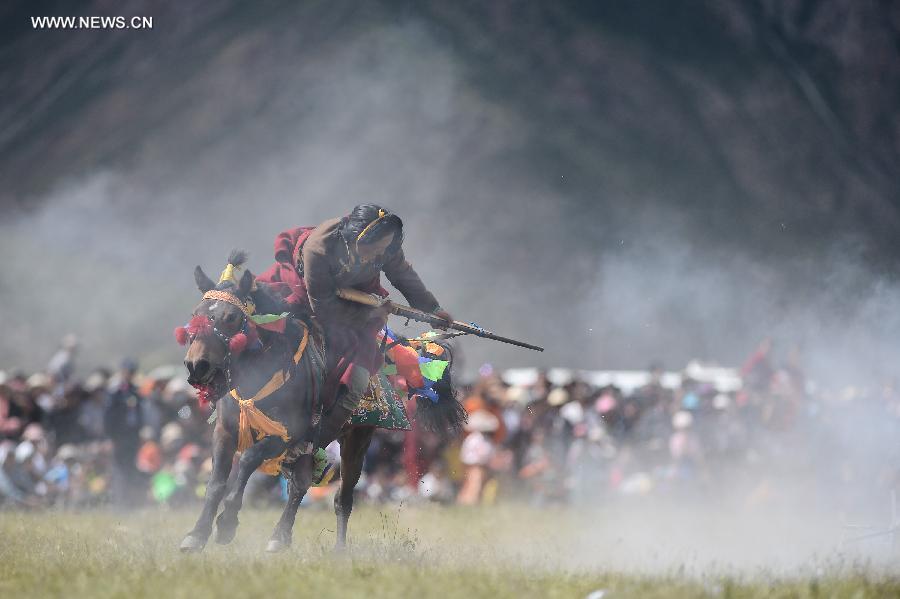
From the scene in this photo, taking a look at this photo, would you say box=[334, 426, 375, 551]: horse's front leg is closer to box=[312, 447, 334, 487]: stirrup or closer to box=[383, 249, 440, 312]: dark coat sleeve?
box=[312, 447, 334, 487]: stirrup

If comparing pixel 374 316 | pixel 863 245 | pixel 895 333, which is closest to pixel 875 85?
pixel 863 245

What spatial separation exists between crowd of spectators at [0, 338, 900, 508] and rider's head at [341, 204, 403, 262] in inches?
301

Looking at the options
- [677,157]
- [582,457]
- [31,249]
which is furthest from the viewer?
[31,249]

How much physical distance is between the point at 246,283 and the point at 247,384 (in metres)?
0.81

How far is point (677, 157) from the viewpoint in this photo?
30.8m

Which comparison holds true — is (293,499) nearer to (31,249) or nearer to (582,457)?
(582,457)

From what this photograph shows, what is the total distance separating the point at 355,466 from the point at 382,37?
24.3 meters

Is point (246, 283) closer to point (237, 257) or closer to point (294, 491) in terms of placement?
point (237, 257)

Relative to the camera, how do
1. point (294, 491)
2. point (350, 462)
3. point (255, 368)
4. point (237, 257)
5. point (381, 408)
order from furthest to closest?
point (350, 462)
point (381, 408)
point (294, 491)
point (237, 257)
point (255, 368)

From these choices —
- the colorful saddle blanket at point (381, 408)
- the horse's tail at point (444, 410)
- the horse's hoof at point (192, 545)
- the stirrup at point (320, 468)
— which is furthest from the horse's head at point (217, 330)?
the horse's tail at point (444, 410)

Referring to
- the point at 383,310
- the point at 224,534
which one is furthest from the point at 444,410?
the point at 224,534

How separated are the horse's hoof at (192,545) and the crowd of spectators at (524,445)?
787 centimetres

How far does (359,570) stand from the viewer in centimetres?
834

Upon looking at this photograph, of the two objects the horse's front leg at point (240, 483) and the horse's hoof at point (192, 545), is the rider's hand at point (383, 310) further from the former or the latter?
the horse's hoof at point (192, 545)
